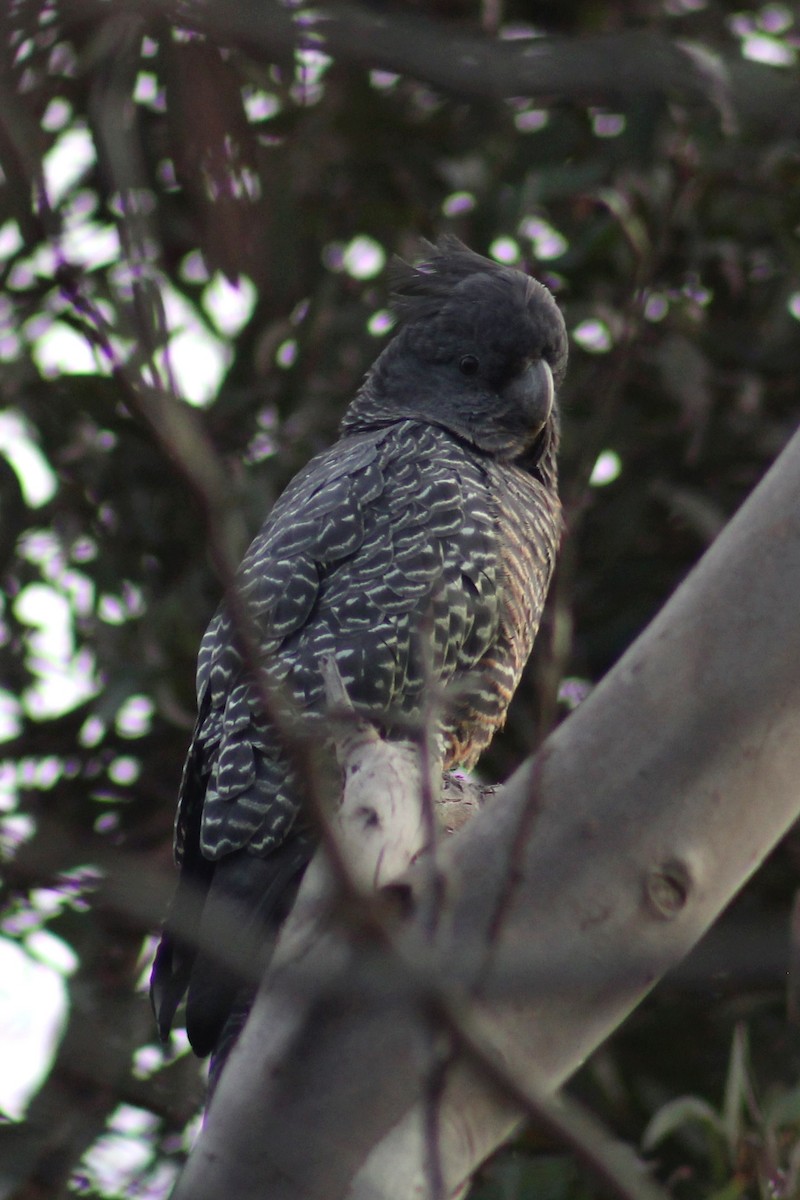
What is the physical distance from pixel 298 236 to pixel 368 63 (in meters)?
2.67

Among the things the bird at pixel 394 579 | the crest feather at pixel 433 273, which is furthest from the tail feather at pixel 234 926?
the crest feather at pixel 433 273

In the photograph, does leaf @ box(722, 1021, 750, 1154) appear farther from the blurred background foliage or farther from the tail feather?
the tail feather

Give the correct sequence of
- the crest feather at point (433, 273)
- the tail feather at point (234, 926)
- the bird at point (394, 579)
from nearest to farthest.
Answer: the tail feather at point (234, 926)
the bird at point (394, 579)
the crest feather at point (433, 273)

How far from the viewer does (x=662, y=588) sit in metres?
3.83

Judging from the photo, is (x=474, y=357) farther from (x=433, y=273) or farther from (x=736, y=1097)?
(x=736, y=1097)

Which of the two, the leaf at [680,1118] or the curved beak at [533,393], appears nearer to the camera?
the leaf at [680,1118]

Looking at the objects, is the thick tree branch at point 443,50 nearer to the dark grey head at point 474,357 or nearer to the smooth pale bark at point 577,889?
the smooth pale bark at point 577,889

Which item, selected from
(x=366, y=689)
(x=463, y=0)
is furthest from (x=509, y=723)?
(x=463, y=0)

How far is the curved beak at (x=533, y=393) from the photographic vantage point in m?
3.41

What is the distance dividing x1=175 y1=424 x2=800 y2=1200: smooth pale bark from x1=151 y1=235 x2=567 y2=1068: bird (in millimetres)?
660

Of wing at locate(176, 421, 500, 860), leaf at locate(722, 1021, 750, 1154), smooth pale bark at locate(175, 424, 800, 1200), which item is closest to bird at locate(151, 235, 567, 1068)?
wing at locate(176, 421, 500, 860)

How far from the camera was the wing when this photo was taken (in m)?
2.68

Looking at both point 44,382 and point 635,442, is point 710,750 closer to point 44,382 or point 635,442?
point 635,442

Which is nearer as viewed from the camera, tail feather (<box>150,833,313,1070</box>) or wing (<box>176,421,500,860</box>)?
tail feather (<box>150,833,313,1070</box>)
